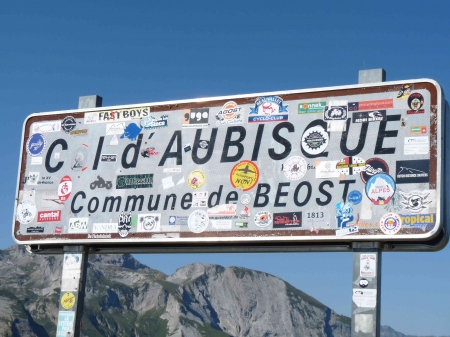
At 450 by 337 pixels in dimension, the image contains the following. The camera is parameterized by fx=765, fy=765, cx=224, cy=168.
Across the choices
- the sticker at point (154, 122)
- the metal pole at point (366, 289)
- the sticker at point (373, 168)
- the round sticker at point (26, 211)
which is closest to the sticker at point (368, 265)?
the metal pole at point (366, 289)

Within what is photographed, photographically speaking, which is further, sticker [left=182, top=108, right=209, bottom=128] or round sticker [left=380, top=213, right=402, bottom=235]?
sticker [left=182, top=108, right=209, bottom=128]

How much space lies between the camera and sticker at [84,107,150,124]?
58.7ft

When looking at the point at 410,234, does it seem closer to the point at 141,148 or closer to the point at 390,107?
the point at 390,107

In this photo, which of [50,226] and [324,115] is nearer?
[324,115]

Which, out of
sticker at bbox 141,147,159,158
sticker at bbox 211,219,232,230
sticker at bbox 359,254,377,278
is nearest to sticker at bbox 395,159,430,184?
sticker at bbox 359,254,377,278

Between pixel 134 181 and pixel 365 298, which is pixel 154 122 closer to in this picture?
pixel 134 181

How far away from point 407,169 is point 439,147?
0.72 metres

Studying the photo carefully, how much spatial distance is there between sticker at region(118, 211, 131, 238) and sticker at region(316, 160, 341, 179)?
4549 mm

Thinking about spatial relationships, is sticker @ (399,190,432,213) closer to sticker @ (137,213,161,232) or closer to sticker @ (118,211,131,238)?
sticker @ (137,213,161,232)

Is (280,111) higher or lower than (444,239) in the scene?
higher

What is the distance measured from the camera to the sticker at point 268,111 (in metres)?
16.2

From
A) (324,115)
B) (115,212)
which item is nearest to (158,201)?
(115,212)

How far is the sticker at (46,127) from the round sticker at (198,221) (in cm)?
452

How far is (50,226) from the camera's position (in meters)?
18.2
